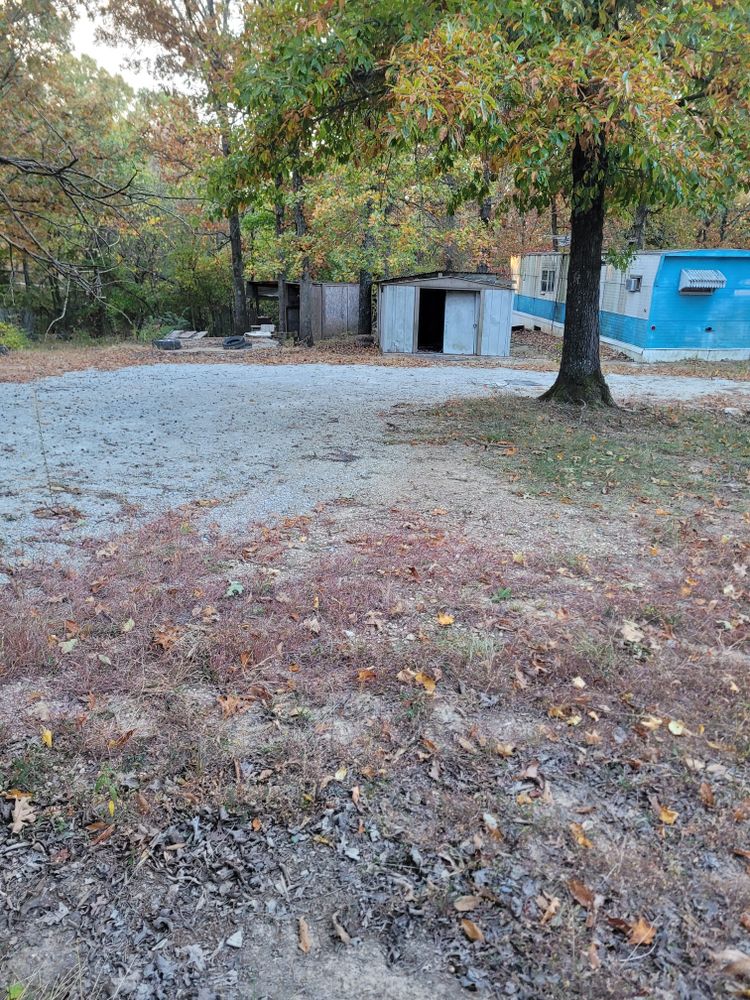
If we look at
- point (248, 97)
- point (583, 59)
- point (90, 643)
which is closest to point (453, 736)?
point (90, 643)

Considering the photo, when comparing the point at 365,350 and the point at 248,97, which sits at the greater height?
the point at 248,97

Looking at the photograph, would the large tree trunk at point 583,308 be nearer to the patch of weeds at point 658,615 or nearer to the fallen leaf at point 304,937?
the patch of weeds at point 658,615

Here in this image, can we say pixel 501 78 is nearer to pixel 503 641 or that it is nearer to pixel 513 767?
pixel 503 641

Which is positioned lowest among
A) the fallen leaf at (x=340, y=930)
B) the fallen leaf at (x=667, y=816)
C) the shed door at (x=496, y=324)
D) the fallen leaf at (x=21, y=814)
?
the fallen leaf at (x=340, y=930)

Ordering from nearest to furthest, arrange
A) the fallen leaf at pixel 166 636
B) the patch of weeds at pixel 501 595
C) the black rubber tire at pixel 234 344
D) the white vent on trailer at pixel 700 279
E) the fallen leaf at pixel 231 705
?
the fallen leaf at pixel 231 705
the fallen leaf at pixel 166 636
the patch of weeds at pixel 501 595
the white vent on trailer at pixel 700 279
the black rubber tire at pixel 234 344

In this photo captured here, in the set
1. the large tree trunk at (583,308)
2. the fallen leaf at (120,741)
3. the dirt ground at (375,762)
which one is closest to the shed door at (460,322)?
the large tree trunk at (583,308)

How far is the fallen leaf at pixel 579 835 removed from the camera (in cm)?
236

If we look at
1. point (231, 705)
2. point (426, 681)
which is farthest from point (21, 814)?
point (426, 681)

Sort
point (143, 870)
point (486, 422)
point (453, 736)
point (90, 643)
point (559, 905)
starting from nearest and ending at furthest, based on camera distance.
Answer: point (559, 905)
point (143, 870)
point (453, 736)
point (90, 643)
point (486, 422)

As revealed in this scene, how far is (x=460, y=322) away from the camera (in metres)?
18.8

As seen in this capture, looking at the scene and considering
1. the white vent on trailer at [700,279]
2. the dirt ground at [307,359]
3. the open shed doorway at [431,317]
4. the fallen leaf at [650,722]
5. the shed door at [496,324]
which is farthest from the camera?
the open shed doorway at [431,317]

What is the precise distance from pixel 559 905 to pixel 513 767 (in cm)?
64

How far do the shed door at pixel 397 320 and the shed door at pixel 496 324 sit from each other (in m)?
1.97

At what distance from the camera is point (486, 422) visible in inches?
373
